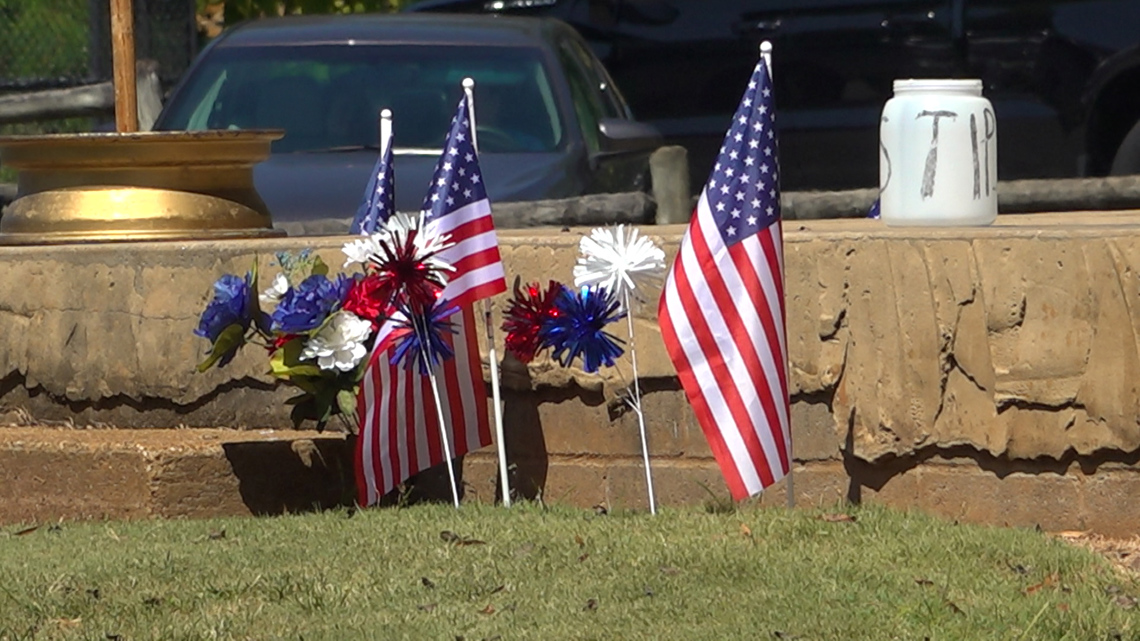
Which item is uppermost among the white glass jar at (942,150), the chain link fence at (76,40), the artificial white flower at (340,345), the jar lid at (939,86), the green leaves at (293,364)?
the jar lid at (939,86)

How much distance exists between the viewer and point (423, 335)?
5414 millimetres

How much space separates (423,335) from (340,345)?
0.32 metres

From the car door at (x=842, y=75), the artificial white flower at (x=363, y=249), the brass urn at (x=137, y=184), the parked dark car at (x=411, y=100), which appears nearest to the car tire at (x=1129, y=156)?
the car door at (x=842, y=75)

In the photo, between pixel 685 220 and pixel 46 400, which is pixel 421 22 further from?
pixel 46 400

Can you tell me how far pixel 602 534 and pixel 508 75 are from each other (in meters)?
4.11

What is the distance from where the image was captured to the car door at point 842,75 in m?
10.2

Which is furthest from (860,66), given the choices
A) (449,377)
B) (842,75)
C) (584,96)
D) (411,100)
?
(449,377)

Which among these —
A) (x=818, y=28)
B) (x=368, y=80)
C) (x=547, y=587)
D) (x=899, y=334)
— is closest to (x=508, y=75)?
(x=368, y=80)

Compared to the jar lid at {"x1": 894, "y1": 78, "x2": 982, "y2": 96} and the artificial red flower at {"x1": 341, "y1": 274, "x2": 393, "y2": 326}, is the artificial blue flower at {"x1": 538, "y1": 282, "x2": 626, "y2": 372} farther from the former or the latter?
the jar lid at {"x1": 894, "y1": 78, "x2": 982, "y2": 96}

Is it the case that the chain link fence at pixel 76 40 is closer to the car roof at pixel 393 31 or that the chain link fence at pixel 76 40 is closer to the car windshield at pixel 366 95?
the car roof at pixel 393 31

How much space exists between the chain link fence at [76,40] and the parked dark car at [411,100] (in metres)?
1.80

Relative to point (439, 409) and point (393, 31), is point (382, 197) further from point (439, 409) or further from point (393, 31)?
point (393, 31)

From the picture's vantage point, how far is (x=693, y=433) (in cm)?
560

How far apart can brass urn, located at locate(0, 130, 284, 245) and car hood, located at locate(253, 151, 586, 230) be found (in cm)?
119
